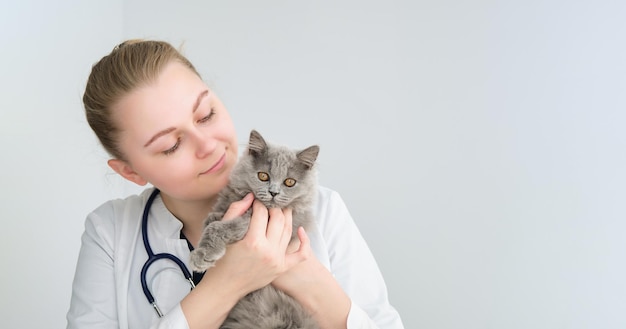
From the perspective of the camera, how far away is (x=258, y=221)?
1.30m

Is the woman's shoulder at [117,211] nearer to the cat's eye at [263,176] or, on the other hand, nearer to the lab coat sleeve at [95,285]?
the lab coat sleeve at [95,285]

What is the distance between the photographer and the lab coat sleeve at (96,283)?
4.95 ft

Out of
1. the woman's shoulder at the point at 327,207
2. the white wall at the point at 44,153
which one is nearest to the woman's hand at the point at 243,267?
the woman's shoulder at the point at 327,207

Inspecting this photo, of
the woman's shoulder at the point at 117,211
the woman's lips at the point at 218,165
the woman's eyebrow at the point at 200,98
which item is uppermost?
the woman's eyebrow at the point at 200,98

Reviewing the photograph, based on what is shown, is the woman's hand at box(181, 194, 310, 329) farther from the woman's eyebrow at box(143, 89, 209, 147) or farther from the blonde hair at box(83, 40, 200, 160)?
the blonde hair at box(83, 40, 200, 160)

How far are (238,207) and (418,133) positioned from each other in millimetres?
1144

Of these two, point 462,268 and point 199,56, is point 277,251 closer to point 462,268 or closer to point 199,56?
point 462,268

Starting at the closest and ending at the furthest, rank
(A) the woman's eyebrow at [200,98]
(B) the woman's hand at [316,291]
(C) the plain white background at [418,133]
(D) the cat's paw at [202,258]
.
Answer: (D) the cat's paw at [202,258], (B) the woman's hand at [316,291], (A) the woman's eyebrow at [200,98], (C) the plain white background at [418,133]

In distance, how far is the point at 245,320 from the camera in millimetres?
1319

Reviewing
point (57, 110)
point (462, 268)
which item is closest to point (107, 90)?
point (57, 110)

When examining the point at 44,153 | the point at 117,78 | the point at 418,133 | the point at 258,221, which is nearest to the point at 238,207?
the point at 258,221

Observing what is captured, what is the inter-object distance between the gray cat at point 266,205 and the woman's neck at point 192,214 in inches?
7.1

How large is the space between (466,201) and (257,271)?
1.18m

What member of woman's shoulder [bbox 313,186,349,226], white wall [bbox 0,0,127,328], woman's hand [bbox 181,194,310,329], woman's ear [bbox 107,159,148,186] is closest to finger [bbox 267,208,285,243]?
woman's hand [bbox 181,194,310,329]
